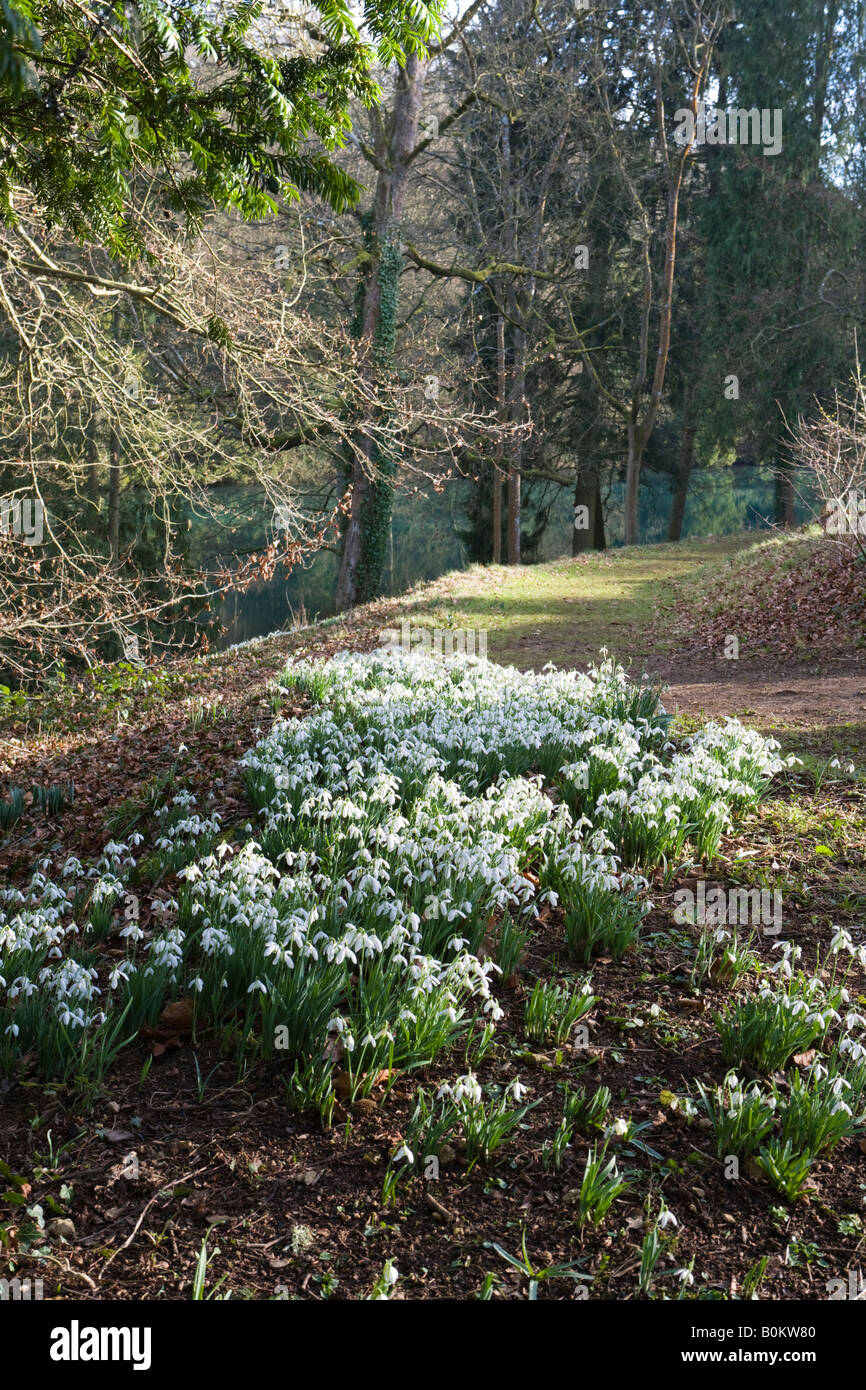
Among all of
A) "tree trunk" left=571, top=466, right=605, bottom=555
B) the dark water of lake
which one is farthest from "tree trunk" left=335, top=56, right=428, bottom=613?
the dark water of lake

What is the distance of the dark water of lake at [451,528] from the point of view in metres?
34.8

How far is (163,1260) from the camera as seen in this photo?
109 inches

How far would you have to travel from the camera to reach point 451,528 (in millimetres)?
36625

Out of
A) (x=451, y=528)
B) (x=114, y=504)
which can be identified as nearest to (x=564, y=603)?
(x=114, y=504)

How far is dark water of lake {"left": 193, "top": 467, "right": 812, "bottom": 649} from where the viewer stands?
114 ft

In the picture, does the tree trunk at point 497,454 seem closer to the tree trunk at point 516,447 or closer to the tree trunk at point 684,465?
the tree trunk at point 516,447

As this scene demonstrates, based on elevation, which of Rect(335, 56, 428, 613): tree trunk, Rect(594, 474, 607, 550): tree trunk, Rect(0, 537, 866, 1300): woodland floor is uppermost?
Rect(335, 56, 428, 613): tree trunk

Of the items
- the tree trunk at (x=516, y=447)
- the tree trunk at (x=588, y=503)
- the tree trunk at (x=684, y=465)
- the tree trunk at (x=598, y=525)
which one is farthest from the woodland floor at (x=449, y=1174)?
the tree trunk at (x=598, y=525)

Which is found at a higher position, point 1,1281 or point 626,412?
point 626,412

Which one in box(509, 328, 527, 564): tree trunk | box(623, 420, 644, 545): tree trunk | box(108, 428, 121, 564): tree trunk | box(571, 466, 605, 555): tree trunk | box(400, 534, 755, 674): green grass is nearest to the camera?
box(400, 534, 755, 674): green grass

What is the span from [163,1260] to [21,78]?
10.3 feet

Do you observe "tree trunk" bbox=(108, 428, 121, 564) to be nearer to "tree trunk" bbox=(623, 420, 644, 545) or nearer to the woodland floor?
"tree trunk" bbox=(623, 420, 644, 545)

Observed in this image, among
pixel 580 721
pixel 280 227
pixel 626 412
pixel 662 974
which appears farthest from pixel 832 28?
pixel 662 974
